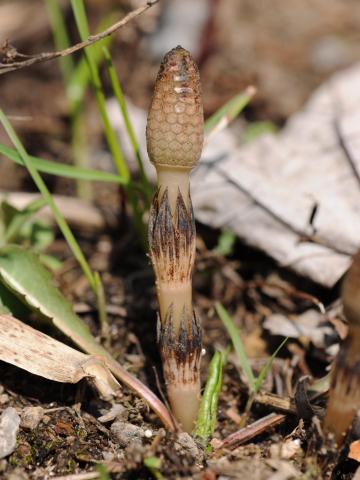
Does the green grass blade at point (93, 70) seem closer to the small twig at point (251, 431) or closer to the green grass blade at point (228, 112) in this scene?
the green grass blade at point (228, 112)

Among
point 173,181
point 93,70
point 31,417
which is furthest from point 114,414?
point 93,70

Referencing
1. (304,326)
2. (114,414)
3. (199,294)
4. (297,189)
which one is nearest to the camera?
(114,414)

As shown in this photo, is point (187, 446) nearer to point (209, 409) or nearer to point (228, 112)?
point (209, 409)

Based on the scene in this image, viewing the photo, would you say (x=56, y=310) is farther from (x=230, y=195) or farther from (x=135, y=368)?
(x=230, y=195)

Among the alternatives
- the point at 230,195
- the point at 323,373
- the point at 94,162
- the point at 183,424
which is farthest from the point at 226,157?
the point at 183,424

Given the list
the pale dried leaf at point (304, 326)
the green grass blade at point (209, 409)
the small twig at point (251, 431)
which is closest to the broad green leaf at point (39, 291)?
the green grass blade at point (209, 409)

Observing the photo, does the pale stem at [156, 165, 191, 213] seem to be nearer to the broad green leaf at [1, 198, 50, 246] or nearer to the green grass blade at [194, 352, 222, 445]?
the green grass blade at [194, 352, 222, 445]

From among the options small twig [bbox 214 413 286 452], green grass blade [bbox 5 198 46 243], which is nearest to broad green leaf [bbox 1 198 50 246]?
green grass blade [bbox 5 198 46 243]
